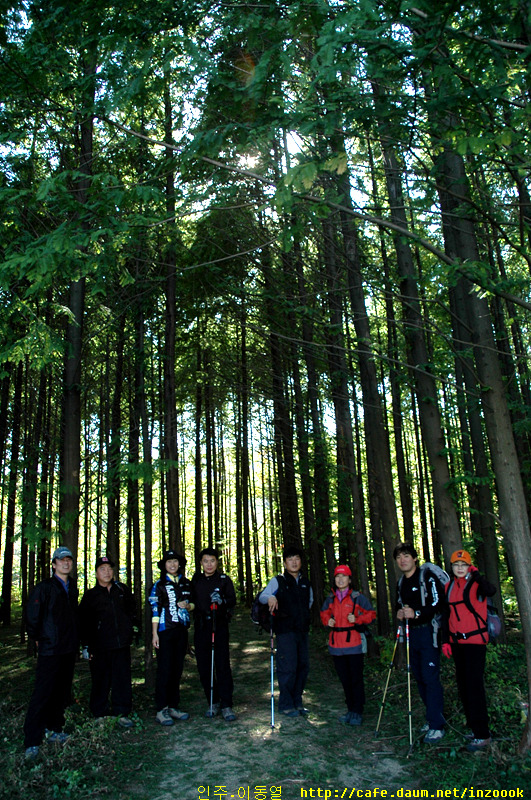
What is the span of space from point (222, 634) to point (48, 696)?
2162mm

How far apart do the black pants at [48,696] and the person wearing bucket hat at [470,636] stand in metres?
3.97

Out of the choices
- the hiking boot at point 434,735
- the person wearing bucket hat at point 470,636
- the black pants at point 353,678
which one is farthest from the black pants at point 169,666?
the person wearing bucket hat at point 470,636

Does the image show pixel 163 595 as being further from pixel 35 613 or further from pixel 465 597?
pixel 465 597

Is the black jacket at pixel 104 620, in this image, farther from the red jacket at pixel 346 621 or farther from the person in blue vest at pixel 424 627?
the person in blue vest at pixel 424 627

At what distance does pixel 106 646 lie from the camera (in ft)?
22.6

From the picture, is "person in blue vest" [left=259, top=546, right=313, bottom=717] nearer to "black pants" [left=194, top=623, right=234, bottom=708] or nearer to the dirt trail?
the dirt trail

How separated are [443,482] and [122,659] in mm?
4572

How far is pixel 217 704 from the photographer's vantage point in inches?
294

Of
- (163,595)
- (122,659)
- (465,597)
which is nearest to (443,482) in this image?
(465,597)

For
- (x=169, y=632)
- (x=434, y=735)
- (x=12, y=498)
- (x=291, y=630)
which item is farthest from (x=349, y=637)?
(x=12, y=498)

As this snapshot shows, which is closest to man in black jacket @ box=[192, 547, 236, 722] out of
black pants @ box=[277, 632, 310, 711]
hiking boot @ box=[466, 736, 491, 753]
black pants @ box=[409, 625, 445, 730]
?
black pants @ box=[277, 632, 310, 711]

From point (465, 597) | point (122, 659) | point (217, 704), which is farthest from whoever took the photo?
point (217, 704)

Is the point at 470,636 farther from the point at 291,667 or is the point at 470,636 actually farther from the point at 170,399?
the point at 170,399

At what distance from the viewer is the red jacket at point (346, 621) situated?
265 inches
